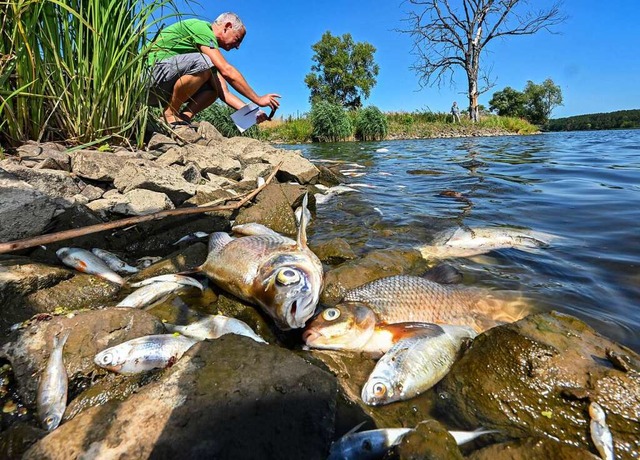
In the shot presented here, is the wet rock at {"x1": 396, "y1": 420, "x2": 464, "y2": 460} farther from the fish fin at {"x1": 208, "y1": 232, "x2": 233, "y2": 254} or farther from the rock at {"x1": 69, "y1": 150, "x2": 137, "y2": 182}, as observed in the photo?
the rock at {"x1": 69, "y1": 150, "x2": 137, "y2": 182}

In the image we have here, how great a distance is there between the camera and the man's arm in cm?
→ 659

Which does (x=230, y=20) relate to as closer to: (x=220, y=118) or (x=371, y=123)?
(x=220, y=118)

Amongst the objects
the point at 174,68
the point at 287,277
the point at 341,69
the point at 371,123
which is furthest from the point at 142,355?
the point at 341,69

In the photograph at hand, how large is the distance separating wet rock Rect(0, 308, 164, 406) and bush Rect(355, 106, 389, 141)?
27.1 meters

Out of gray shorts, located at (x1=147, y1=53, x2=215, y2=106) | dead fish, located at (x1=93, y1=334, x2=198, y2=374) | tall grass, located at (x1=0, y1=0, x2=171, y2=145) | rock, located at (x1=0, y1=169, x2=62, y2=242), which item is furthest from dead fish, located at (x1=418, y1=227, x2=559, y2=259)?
gray shorts, located at (x1=147, y1=53, x2=215, y2=106)

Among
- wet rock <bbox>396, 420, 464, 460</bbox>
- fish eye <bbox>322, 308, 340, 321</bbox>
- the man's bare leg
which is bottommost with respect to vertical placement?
fish eye <bbox>322, 308, 340, 321</bbox>

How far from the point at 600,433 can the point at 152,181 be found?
3884 mm

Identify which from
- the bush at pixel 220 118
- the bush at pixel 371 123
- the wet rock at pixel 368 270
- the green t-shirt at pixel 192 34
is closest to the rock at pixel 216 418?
the wet rock at pixel 368 270

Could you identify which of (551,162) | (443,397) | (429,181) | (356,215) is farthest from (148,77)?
(551,162)

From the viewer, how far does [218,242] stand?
9.25 ft

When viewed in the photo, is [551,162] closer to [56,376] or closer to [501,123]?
[56,376]

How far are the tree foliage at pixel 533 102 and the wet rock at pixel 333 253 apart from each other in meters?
51.6

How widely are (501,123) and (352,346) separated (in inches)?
1367

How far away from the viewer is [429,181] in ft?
26.5
